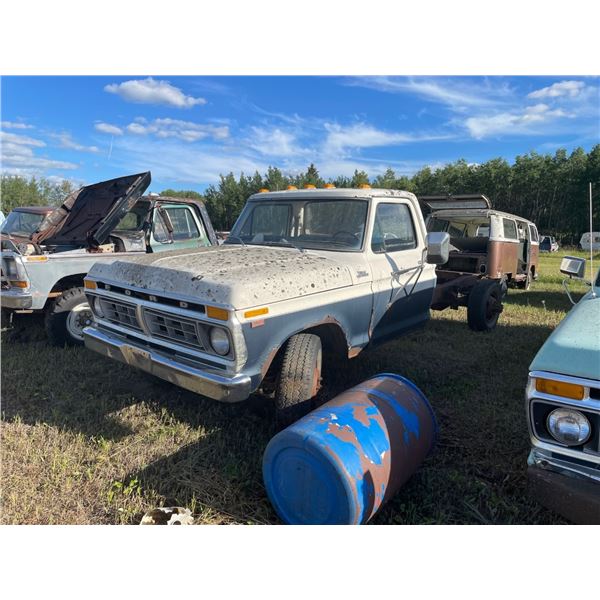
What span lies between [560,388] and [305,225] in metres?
2.86

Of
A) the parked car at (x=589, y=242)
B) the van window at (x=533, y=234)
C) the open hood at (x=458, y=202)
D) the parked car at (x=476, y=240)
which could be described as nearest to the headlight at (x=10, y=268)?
the parked car at (x=476, y=240)

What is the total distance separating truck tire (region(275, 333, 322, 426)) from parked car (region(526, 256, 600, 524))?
58.6 inches

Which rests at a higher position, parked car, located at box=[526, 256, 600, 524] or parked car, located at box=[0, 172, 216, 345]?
parked car, located at box=[0, 172, 216, 345]

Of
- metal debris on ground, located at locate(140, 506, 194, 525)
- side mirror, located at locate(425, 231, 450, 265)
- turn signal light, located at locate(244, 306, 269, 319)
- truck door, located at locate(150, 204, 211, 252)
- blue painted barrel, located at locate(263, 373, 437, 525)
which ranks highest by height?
truck door, located at locate(150, 204, 211, 252)

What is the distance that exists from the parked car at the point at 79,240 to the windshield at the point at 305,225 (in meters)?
2.05

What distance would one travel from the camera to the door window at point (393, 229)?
13.7ft

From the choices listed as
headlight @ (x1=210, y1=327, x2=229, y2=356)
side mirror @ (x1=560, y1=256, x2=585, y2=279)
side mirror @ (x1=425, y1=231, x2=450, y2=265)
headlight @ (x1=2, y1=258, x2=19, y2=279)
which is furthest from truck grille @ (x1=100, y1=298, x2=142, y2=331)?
side mirror @ (x1=560, y1=256, x2=585, y2=279)

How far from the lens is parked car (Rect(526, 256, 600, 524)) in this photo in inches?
75.4

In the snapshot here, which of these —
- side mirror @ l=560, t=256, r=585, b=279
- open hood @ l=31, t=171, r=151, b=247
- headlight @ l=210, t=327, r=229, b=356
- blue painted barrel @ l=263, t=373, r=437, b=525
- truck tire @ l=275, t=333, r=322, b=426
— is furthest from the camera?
open hood @ l=31, t=171, r=151, b=247

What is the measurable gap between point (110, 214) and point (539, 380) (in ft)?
18.4

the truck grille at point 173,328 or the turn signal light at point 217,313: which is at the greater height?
the turn signal light at point 217,313

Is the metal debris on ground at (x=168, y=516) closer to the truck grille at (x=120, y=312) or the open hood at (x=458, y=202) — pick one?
the truck grille at (x=120, y=312)

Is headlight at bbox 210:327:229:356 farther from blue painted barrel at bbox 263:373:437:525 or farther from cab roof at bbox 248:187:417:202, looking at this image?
cab roof at bbox 248:187:417:202

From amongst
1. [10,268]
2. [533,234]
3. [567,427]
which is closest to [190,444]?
[567,427]
